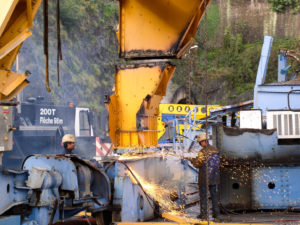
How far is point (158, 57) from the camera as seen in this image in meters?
8.16

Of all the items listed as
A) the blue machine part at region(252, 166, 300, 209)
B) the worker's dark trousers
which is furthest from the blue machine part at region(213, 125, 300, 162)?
the worker's dark trousers

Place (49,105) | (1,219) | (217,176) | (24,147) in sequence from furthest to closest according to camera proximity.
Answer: (49,105) → (24,147) → (217,176) → (1,219)

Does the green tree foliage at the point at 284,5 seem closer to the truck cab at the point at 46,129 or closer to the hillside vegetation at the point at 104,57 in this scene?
the hillside vegetation at the point at 104,57

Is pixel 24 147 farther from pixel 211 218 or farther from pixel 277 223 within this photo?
pixel 277 223

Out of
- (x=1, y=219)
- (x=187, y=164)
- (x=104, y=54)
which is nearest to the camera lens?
(x=1, y=219)

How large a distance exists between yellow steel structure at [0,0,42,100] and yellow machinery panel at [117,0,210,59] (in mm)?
2760

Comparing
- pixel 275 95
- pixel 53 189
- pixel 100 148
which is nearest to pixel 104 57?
pixel 100 148

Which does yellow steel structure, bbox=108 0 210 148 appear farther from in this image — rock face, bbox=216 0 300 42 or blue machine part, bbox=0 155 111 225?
rock face, bbox=216 0 300 42

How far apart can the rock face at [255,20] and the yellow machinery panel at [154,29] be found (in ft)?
100.0

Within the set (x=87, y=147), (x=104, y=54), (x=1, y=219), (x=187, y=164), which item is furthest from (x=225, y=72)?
(x=1, y=219)

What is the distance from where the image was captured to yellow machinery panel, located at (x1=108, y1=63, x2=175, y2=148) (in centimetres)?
808

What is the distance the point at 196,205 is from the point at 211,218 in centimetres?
166

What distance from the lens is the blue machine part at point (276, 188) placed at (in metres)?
7.48

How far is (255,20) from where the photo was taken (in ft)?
125
